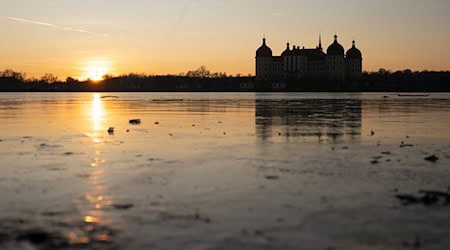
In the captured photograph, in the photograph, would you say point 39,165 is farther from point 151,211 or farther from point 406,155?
point 406,155

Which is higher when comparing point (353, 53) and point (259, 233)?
point (353, 53)

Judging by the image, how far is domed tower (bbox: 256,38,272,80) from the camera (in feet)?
579

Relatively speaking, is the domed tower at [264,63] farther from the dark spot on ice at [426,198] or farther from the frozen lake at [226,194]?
the dark spot on ice at [426,198]

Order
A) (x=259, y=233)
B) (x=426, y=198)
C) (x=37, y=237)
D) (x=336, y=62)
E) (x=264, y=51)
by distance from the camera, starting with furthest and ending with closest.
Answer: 1. (x=264, y=51)
2. (x=336, y=62)
3. (x=426, y=198)
4. (x=259, y=233)
5. (x=37, y=237)

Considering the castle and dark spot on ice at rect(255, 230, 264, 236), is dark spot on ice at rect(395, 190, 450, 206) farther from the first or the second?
the castle

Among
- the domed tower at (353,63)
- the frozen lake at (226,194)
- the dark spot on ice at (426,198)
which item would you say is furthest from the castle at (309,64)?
the dark spot on ice at (426,198)

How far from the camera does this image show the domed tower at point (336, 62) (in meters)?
168

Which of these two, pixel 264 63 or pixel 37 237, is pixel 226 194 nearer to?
pixel 37 237

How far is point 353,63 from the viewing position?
174 meters

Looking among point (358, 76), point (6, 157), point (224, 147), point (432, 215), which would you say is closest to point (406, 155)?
point (224, 147)

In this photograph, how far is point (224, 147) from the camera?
15547 millimetres

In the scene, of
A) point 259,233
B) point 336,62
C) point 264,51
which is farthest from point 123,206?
point 264,51

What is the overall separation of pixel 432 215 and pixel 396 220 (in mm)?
660

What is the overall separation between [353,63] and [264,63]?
29.5 meters
